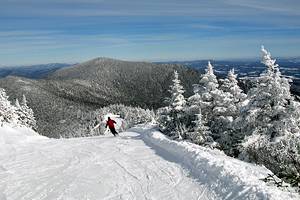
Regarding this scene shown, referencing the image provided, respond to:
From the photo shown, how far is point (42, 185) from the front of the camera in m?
12.2

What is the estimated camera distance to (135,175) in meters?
12.8

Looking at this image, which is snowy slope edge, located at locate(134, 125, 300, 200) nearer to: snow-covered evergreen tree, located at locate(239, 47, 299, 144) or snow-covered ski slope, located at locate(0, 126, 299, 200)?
snow-covered ski slope, located at locate(0, 126, 299, 200)

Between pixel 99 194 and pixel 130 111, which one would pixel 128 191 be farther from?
pixel 130 111

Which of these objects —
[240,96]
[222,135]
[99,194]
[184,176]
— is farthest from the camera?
[240,96]

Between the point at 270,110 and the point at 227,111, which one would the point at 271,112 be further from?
the point at 227,111

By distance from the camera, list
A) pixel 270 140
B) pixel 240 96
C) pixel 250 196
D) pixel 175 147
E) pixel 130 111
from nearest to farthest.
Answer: pixel 250 196
pixel 175 147
pixel 270 140
pixel 240 96
pixel 130 111

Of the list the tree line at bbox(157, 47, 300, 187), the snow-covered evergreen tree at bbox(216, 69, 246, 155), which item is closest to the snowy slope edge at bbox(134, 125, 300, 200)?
the tree line at bbox(157, 47, 300, 187)

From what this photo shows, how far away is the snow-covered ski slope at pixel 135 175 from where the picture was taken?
10.0 m

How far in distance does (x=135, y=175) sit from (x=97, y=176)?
1291 millimetres

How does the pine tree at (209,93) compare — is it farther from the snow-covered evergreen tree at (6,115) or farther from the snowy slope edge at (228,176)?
the snow-covered evergreen tree at (6,115)

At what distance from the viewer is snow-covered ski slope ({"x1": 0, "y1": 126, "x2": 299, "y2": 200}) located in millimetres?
10023

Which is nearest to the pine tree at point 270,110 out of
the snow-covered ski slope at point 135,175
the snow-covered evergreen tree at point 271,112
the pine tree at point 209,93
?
the snow-covered evergreen tree at point 271,112

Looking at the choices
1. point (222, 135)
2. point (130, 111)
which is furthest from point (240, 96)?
point (130, 111)

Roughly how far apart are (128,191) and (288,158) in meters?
6.06
